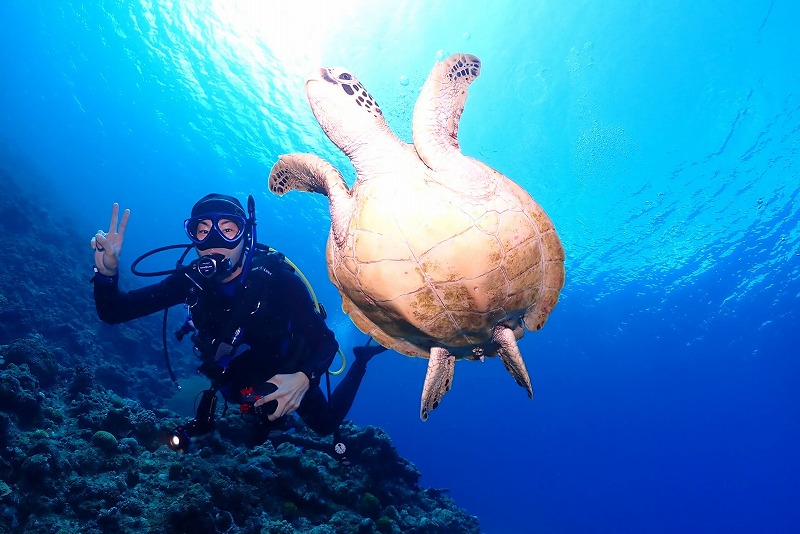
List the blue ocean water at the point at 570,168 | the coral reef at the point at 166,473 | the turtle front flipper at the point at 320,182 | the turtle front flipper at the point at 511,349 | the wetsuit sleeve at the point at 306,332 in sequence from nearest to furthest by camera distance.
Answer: the turtle front flipper at the point at 320,182, the coral reef at the point at 166,473, the turtle front flipper at the point at 511,349, the wetsuit sleeve at the point at 306,332, the blue ocean water at the point at 570,168

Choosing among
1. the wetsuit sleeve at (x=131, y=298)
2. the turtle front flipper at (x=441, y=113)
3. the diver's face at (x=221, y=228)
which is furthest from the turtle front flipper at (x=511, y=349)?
the wetsuit sleeve at (x=131, y=298)

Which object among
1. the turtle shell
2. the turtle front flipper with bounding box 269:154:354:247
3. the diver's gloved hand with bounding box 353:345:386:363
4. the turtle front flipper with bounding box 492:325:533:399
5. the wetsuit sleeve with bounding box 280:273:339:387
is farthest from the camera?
the diver's gloved hand with bounding box 353:345:386:363

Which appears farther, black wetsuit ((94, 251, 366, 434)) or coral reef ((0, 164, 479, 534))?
black wetsuit ((94, 251, 366, 434))

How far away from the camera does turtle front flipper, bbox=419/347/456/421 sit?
370cm

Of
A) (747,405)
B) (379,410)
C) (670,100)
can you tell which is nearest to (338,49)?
(670,100)

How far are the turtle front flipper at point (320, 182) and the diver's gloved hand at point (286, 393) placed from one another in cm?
136

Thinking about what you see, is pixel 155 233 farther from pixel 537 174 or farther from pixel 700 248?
pixel 700 248

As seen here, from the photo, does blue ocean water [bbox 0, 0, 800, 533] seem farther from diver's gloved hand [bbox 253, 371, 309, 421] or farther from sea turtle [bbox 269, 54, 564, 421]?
diver's gloved hand [bbox 253, 371, 309, 421]

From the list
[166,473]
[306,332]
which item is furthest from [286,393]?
[166,473]

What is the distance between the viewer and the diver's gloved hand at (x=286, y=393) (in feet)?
11.1

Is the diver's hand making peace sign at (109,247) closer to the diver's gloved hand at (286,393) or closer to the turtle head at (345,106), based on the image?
the diver's gloved hand at (286,393)

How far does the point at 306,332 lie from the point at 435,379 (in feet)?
4.72

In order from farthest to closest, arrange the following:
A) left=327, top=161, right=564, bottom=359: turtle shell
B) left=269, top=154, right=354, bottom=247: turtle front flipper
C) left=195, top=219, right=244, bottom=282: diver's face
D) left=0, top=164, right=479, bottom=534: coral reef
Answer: left=195, top=219, right=244, bottom=282: diver's face → left=0, top=164, right=479, bottom=534: coral reef → left=269, top=154, right=354, bottom=247: turtle front flipper → left=327, top=161, right=564, bottom=359: turtle shell

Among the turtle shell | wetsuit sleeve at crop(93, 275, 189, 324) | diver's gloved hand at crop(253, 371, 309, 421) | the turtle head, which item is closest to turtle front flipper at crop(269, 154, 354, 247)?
the turtle shell
